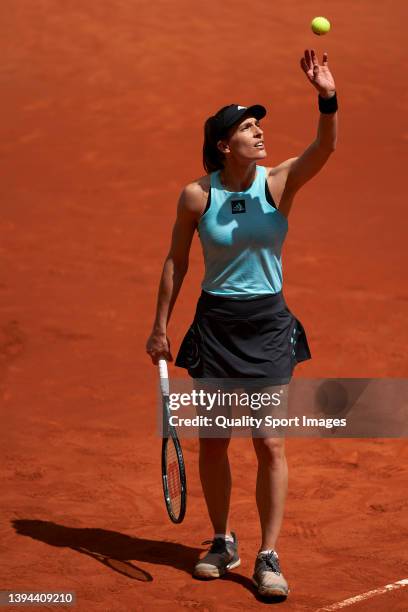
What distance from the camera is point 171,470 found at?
5754 millimetres

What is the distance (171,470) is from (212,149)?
1612mm

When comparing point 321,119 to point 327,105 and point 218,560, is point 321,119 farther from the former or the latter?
point 218,560

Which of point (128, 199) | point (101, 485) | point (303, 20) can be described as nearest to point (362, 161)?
point (128, 199)

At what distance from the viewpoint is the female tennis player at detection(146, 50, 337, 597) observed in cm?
536

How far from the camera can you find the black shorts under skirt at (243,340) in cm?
544

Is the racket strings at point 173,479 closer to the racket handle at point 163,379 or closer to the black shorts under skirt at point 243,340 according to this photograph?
the racket handle at point 163,379

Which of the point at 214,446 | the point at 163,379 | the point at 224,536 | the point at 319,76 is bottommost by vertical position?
the point at 224,536

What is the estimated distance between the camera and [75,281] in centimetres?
1082

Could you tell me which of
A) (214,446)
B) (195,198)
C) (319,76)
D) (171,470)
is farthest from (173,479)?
(319,76)

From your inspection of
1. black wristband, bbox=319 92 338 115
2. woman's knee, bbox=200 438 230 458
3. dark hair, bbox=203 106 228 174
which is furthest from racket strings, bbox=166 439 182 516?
black wristband, bbox=319 92 338 115

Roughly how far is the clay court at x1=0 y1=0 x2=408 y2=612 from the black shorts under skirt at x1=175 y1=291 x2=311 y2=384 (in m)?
1.05

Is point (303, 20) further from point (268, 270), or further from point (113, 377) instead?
point (268, 270)

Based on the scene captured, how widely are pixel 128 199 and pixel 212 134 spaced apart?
297 inches

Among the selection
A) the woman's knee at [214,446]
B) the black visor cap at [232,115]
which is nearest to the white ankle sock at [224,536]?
the woman's knee at [214,446]
